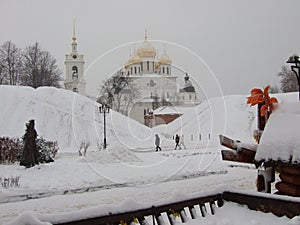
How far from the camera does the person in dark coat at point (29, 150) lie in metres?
15.0

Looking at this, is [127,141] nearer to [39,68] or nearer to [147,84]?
[147,84]

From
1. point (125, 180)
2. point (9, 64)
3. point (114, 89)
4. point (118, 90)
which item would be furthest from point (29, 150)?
point (9, 64)

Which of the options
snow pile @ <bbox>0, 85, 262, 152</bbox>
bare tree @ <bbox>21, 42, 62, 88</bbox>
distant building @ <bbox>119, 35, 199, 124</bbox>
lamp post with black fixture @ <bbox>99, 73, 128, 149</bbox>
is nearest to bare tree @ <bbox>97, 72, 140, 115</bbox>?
lamp post with black fixture @ <bbox>99, 73, 128, 149</bbox>

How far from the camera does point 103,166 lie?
1623 cm

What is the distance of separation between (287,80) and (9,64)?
36.8 metres

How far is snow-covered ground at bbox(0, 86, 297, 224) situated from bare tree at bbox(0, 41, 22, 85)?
1453cm

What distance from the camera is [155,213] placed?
12.6ft

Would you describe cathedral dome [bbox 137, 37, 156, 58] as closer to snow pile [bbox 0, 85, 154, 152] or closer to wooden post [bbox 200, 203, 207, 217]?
snow pile [bbox 0, 85, 154, 152]

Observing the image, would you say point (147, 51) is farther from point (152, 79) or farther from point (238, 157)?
point (238, 157)

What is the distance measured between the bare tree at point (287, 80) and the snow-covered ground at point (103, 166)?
14.5m

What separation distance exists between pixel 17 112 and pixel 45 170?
62.6 feet

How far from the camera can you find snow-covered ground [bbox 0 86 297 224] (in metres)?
10.3

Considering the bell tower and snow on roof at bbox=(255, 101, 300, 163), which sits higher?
the bell tower

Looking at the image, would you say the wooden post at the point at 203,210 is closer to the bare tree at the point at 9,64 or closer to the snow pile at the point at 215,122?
the snow pile at the point at 215,122
